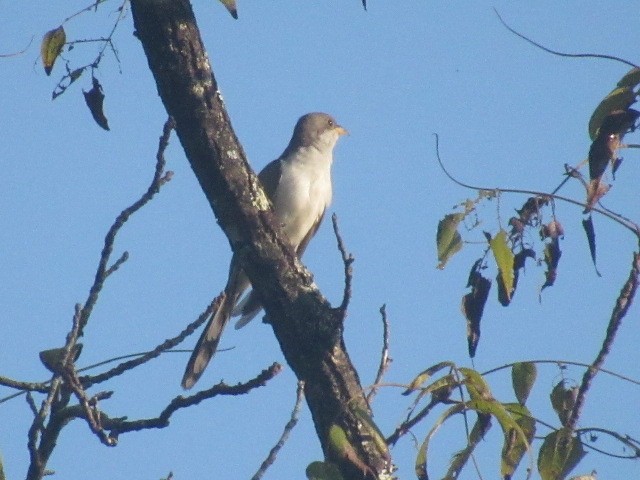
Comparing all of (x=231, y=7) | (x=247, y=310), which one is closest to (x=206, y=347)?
(x=247, y=310)

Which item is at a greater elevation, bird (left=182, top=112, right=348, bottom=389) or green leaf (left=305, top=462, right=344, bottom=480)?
bird (left=182, top=112, right=348, bottom=389)

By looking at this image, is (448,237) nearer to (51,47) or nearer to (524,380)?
(524,380)

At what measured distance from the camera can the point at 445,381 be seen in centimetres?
264

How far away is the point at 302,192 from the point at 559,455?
15.4 ft

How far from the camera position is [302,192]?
286 inches

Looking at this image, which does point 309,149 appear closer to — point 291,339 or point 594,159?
point 291,339

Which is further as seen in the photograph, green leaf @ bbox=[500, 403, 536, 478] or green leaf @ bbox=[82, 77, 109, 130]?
green leaf @ bbox=[82, 77, 109, 130]

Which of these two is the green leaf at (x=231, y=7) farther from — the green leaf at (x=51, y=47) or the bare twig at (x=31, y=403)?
the bare twig at (x=31, y=403)

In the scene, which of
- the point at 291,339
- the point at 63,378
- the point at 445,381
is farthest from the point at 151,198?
the point at 291,339

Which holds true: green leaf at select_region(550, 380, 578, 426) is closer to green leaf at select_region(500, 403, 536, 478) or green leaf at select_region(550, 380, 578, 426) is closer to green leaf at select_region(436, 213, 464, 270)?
green leaf at select_region(500, 403, 536, 478)

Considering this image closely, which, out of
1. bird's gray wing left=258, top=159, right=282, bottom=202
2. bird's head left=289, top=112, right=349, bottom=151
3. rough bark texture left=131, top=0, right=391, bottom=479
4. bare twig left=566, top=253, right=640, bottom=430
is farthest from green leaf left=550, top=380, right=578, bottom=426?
bird's head left=289, top=112, right=349, bottom=151

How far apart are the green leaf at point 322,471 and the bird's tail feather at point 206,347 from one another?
3.02m

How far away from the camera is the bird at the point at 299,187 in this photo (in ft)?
22.2

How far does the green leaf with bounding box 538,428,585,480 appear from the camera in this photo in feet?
8.80
